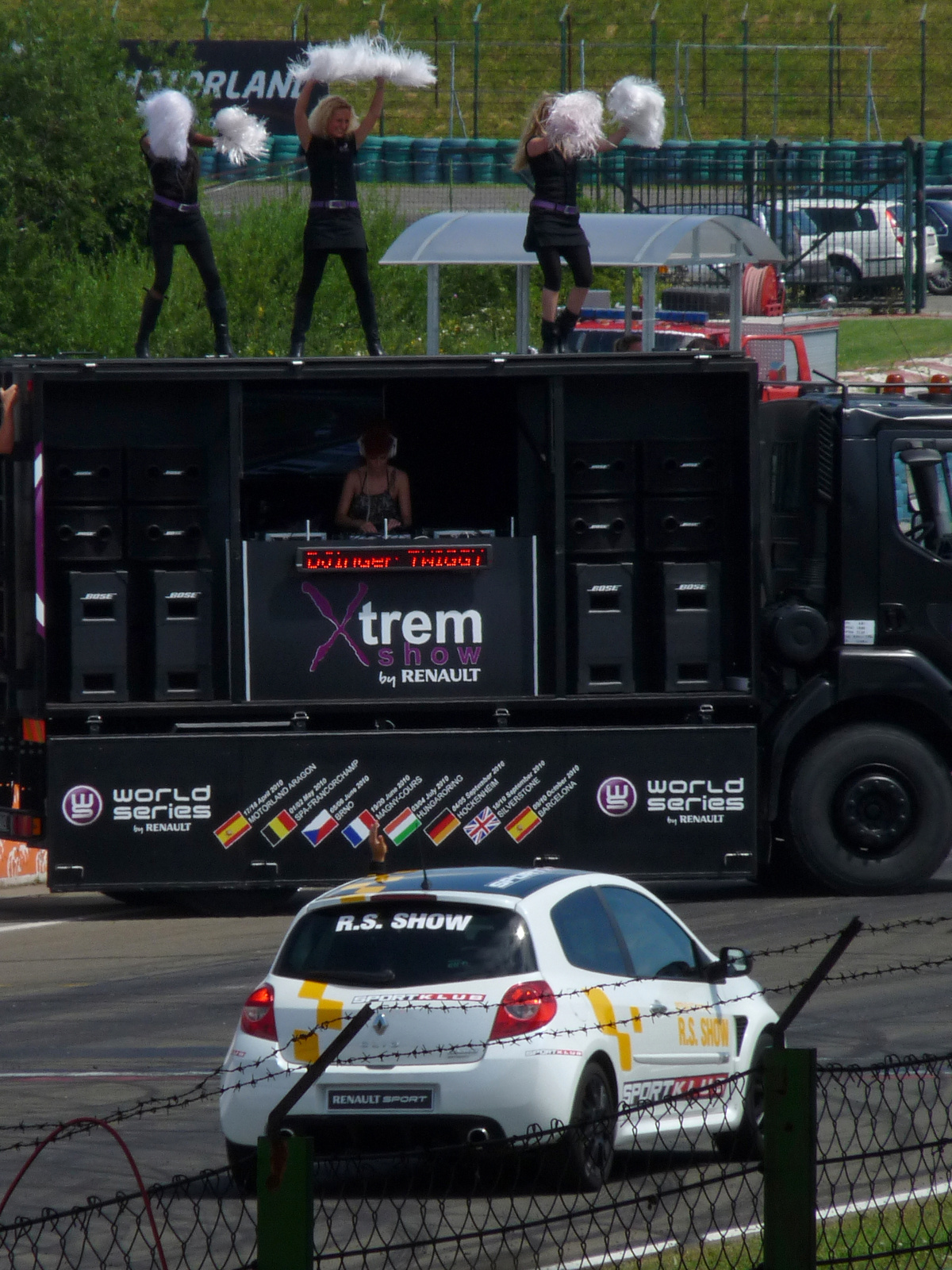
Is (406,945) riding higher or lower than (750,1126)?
higher

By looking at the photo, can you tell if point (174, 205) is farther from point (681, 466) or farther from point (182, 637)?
point (681, 466)

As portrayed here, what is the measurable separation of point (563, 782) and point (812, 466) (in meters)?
2.81

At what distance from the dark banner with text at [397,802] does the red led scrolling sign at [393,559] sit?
1.13 m

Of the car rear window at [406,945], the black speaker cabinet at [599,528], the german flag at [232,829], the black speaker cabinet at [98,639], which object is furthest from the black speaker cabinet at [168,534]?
the car rear window at [406,945]

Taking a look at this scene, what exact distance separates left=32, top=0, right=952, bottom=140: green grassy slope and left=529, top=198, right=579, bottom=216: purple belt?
141 feet

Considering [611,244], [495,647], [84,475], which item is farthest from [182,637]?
[611,244]

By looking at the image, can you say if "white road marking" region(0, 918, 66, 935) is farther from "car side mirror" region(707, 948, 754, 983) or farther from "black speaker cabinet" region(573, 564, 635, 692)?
"car side mirror" region(707, 948, 754, 983)

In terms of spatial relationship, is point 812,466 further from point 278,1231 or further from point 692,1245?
point 278,1231

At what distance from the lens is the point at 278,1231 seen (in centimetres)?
469

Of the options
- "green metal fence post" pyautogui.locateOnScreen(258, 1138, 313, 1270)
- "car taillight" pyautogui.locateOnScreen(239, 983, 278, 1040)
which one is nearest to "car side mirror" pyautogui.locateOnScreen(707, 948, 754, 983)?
"car taillight" pyautogui.locateOnScreen(239, 983, 278, 1040)

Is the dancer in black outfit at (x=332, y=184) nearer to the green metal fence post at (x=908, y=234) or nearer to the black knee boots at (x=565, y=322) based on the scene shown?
the black knee boots at (x=565, y=322)

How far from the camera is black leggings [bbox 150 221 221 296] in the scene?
1441 centimetres

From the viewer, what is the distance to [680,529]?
14398 mm

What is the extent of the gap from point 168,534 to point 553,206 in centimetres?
A: 354
